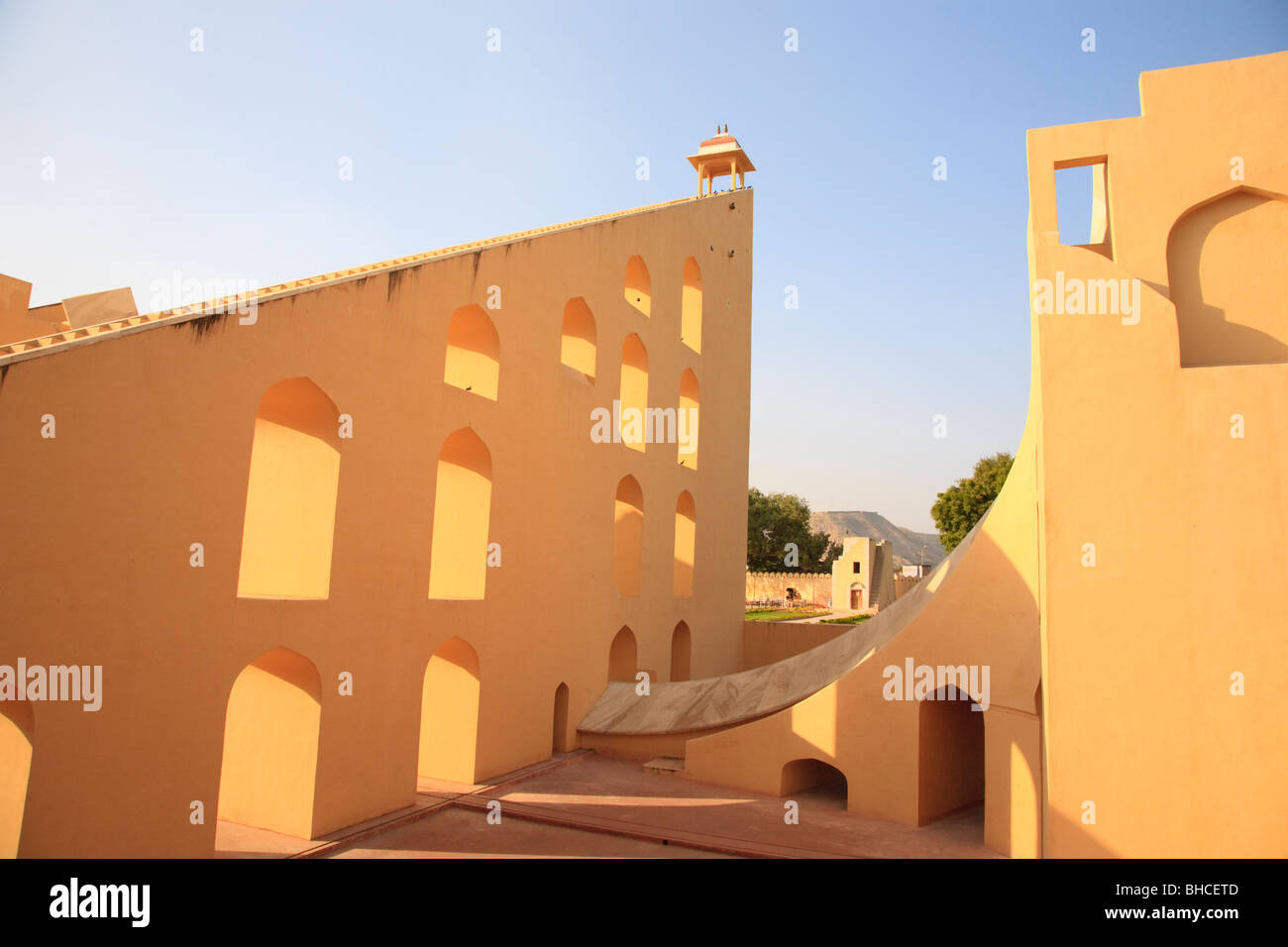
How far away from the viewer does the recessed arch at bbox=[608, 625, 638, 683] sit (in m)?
15.0

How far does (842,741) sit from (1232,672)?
4.82 meters

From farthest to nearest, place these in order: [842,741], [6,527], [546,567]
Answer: [546,567] < [842,741] < [6,527]

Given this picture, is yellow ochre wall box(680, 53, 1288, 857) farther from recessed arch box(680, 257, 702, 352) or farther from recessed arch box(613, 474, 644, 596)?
recessed arch box(680, 257, 702, 352)

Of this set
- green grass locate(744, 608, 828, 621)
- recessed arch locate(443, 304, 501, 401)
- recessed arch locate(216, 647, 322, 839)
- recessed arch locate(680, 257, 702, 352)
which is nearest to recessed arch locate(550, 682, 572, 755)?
recessed arch locate(443, 304, 501, 401)

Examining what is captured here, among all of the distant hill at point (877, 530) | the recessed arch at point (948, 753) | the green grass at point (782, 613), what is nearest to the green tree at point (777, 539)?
the green grass at point (782, 613)

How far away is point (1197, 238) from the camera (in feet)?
23.5

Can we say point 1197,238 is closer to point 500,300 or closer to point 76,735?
point 500,300

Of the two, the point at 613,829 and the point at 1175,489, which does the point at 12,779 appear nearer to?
the point at 613,829

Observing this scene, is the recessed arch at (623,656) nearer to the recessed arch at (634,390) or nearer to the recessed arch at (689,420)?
the recessed arch at (634,390)

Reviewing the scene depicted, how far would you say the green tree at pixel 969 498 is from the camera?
3544 centimetres

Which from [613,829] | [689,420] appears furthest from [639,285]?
[613,829]

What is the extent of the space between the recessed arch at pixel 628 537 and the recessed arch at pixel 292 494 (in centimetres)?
745

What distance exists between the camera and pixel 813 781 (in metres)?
11.1

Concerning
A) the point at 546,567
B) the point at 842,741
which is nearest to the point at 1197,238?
the point at 842,741
